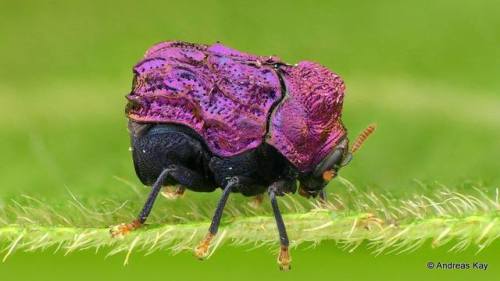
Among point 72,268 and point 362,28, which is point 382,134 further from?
point 72,268

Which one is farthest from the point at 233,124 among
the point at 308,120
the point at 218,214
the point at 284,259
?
the point at 284,259

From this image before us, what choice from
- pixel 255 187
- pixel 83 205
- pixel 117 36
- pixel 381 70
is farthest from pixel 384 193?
pixel 117 36

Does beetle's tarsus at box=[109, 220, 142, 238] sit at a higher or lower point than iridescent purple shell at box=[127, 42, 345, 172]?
lower

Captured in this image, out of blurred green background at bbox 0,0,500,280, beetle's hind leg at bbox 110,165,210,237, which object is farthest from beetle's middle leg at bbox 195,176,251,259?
blurred green background at bbox 0,0,500,280

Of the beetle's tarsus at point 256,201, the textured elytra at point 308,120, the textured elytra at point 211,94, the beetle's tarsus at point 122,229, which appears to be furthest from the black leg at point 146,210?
the textured elytra at point 308,120

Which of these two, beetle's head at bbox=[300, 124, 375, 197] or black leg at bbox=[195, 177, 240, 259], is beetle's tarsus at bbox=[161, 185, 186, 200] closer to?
black leg at bbox=[195, 177, 240, 259]
